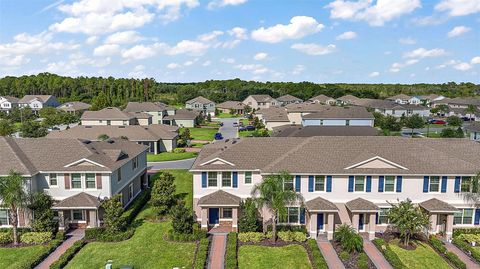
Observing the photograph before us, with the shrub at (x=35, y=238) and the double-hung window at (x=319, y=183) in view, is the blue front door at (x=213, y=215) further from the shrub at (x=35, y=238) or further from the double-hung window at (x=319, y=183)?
the shrub at (x=35, y=238)

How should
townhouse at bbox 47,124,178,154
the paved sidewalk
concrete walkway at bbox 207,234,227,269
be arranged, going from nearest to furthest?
the paved sidewalk
concrete walkway at bbox 207,234,227,269
townhouse at bbox 47,124,178,154

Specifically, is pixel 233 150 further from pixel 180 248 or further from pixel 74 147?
pixel 74 147

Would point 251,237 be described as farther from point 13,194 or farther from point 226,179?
point 13,194

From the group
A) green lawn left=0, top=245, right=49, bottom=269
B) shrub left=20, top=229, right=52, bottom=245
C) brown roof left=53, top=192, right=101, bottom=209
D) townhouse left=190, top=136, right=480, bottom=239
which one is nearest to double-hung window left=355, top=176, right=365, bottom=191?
townhouse left=190, top=136, right=480, bottom=239

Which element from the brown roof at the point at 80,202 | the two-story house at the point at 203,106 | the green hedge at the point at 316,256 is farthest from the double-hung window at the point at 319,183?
the two-story house at the point at 203,106

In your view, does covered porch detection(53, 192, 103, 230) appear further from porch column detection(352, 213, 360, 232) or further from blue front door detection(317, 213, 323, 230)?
porch column detection(352, 213, 360, 232)
